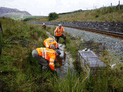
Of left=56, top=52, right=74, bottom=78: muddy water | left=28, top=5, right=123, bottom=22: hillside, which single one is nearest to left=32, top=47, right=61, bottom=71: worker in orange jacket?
left=56, top=52, right=74, bottom=78: muddy water

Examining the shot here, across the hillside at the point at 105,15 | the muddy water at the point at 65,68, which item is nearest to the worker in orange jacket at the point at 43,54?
the muddy water at the point at 65,68

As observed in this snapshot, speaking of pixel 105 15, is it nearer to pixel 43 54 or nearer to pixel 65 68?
pixel 65 68

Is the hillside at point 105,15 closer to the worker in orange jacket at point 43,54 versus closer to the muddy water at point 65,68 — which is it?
the muddy water at point 65,68

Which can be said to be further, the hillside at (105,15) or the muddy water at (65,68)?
the hillside at (105,15)

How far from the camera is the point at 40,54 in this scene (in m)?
3.28

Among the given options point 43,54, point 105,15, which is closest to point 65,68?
point 43,54

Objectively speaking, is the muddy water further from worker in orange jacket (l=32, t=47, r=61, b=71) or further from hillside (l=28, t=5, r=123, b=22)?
hillside (l=28, t=5, r=123, b=22)

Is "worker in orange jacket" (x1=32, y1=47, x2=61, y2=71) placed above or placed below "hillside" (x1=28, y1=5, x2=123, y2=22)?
below

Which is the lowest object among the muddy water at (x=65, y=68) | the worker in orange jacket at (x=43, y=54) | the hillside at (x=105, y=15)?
the muddy water at (x=65, y=68)

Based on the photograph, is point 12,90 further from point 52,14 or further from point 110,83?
point 52,14

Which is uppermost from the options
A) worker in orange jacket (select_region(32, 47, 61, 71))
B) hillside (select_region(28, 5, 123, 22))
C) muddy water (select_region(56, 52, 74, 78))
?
hillside (select_region(28, 5, 123, 22))

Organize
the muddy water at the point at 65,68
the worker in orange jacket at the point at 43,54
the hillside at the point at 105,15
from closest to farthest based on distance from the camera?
the muddy water at the point at 65,68 → the worker in orange jacket at the point at 43,54 → the hillside at the point at 105,15

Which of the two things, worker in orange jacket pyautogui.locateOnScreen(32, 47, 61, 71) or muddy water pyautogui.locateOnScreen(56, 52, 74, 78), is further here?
worker in orange jacket pyautogui.locateOnScreen(32, 47, 61, 71)

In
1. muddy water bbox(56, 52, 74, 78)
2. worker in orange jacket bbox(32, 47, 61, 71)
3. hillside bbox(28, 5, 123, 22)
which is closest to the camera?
muddy water bbox(56, 52, 74, 78)
